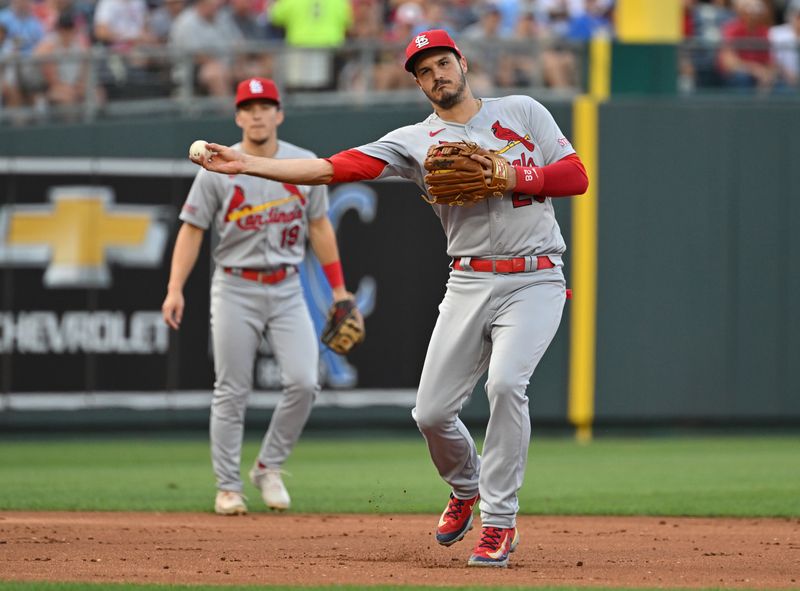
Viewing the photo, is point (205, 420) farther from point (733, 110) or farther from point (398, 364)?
point (733, 110)

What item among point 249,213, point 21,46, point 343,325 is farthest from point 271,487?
point 21,46

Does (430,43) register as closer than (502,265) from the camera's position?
Yes

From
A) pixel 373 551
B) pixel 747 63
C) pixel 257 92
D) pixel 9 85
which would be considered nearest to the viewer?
pixel 373 551

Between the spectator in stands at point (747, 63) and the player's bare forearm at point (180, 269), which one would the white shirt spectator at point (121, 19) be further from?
the player's bare forearm at point (180, 269)

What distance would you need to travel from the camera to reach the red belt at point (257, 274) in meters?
7.99

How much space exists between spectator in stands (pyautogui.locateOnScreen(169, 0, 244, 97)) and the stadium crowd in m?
0.01

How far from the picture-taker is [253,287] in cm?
798

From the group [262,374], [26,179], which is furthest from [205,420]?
[26,179]

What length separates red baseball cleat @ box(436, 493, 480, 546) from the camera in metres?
6.10

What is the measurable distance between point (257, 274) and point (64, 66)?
5.19m

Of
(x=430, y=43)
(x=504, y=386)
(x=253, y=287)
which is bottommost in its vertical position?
(x=253, y=287)

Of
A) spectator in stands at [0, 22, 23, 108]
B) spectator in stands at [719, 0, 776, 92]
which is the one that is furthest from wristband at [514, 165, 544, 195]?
spectator in stands at [719, 0, 776, 92]

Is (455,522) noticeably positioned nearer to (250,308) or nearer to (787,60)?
(250,308)

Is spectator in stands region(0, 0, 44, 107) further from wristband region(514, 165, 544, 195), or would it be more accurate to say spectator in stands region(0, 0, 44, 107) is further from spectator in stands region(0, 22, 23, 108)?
wristband region(514, 165, 544, 195)
